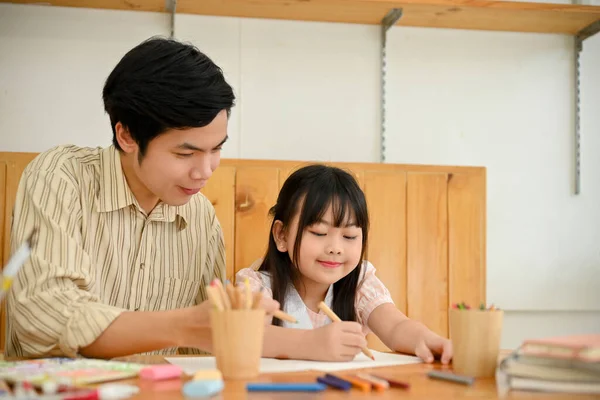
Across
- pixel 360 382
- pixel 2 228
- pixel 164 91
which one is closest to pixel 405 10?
pixel 164 91

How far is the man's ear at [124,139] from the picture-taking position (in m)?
1.55

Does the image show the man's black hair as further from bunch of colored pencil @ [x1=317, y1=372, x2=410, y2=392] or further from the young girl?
bunch of colored pencil @ [x1=317, y1=372, x2=410, y2=392]

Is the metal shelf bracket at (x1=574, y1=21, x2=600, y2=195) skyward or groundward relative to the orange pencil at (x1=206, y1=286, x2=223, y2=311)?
skyward

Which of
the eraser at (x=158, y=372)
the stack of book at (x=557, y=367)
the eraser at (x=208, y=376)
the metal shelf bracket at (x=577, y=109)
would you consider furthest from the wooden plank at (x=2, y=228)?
the metal shelf bracket at (x=577, y=109)

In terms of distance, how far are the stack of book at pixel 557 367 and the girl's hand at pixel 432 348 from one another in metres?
0.25

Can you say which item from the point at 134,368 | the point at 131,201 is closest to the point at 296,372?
the point at 134,368

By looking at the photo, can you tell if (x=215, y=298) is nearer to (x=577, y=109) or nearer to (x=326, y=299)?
(x=326, y=299)

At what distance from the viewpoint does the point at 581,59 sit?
9.57 ft

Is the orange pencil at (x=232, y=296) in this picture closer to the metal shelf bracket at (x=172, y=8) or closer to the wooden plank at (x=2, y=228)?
the wooden plank at (x=2, y=228)

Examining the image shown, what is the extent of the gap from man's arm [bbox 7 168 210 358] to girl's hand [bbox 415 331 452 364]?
0.41m

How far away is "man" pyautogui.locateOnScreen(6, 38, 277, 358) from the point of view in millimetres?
1215

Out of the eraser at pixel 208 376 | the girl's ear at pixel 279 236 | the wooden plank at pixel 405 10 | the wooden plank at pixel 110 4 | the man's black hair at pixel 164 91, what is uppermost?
the wooden plank at pixel 405 10

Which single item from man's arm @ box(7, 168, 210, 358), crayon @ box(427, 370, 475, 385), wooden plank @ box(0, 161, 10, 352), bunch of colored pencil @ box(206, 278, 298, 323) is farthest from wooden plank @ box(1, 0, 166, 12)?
crayon @ box(427, 370, 475, 385)

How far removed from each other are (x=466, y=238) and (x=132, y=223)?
1169mm
